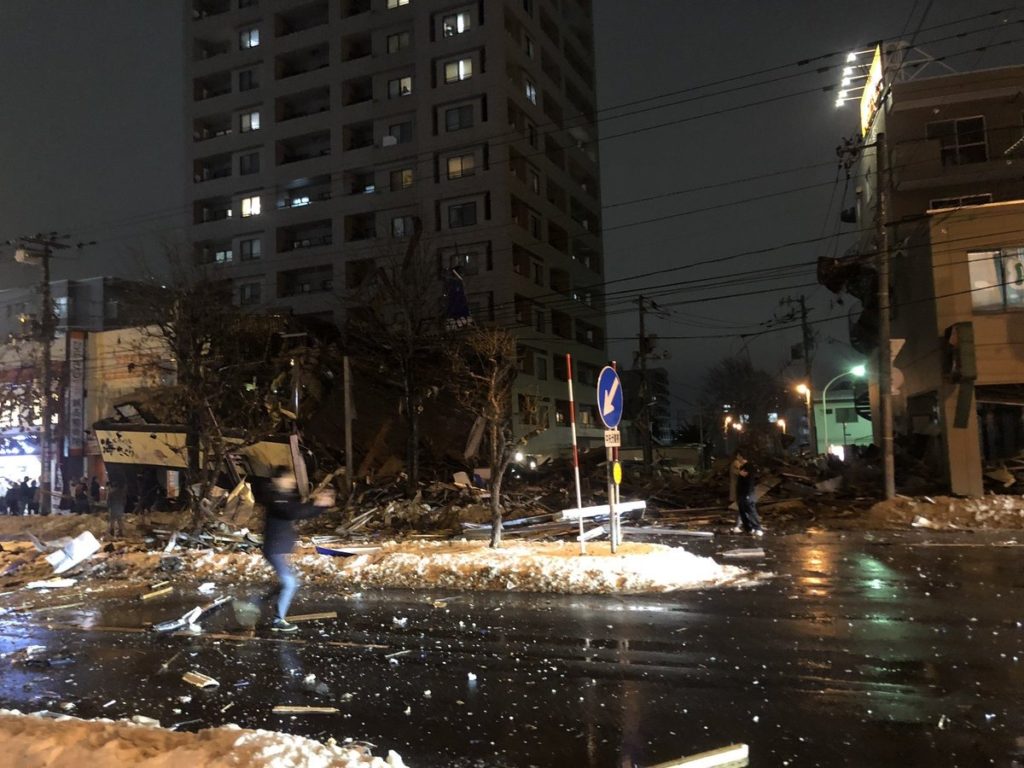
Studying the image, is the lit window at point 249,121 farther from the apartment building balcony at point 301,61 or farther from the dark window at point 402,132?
the dark window at point 402,132

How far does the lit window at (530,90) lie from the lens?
45331 millimetres

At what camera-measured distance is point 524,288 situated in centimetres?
4197

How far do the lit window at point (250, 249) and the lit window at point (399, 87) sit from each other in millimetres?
14007

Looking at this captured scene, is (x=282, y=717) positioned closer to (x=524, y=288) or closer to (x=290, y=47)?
(x=524, y=288)

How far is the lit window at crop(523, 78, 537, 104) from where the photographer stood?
4533 cm

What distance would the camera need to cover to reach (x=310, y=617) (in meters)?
8.33

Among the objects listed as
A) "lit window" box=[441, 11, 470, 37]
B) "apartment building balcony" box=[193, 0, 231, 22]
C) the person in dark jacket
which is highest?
"apartment building balcony" box=[193, 0, 231, 22]

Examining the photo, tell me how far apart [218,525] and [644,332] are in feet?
79.3

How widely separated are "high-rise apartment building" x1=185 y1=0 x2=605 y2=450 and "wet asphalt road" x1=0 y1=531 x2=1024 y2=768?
99.3 feet

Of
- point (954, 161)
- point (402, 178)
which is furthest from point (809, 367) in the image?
point (402, 178)

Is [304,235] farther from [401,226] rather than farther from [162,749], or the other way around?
[162,749]

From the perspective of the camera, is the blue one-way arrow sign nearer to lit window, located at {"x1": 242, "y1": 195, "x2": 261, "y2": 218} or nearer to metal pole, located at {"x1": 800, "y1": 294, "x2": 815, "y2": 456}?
metal pole, located at {"x1": 800, "y1": 294, "x2": 815, "y2": 456}

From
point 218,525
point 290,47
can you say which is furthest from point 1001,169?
point 290,47

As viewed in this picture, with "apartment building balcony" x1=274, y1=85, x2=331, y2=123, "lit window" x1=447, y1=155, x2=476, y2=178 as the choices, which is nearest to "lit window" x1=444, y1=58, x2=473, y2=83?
"lit window" x1=447, y1=155, x2=476, y2=178
